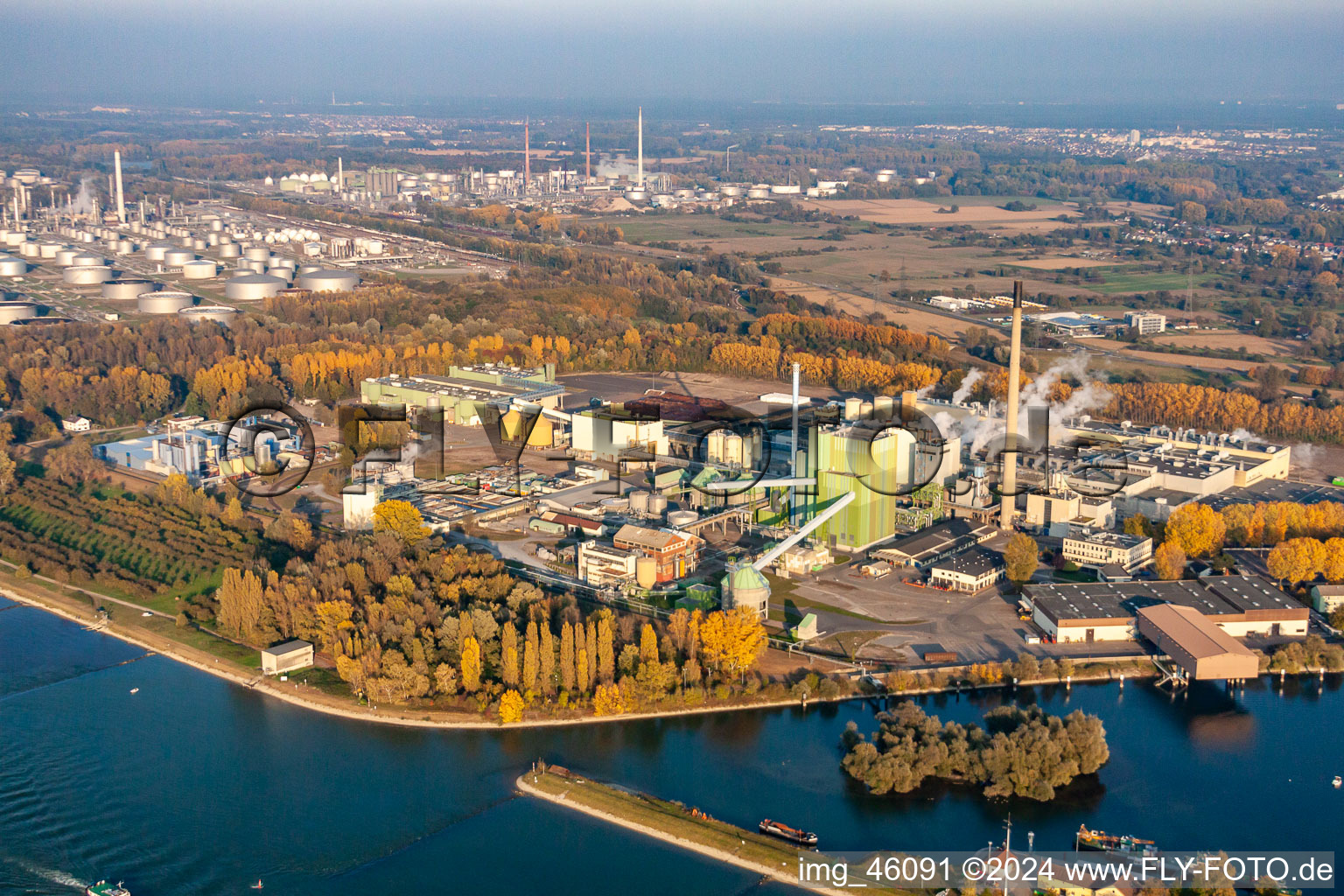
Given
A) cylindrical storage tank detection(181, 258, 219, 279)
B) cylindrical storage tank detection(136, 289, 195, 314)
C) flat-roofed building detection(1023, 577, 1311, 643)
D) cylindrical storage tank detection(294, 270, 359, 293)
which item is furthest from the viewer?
cylindrical storage tank detection(181, 258, 219, 279)

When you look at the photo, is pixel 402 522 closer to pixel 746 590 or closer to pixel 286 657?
pixel 286 657

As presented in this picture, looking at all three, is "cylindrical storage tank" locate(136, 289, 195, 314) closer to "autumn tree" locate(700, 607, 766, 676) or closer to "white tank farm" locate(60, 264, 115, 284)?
"white tank farm" locate(60, 264, 115, 284)

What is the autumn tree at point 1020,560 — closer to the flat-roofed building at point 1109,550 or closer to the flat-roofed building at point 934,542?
the flat-roofed building at point 1109,550

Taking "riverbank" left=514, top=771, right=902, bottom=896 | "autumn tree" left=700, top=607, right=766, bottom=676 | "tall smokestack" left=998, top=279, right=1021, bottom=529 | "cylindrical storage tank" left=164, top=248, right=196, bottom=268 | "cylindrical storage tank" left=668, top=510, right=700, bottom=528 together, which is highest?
"cylindrical storage tank" left=164, top=248, right=196, bottom=268

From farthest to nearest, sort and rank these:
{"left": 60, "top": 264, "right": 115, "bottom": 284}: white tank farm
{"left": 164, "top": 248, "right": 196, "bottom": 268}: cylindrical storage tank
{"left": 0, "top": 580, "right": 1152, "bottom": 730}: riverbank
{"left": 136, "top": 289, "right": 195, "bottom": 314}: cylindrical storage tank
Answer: {"left": 164, "top": 248, "right": 196, "bottom": 268}: cylindrical storage tank → {"left": 60, "top": 264, "right": 115, "bottom": 284}: white tank farm → {"left": 136, "top": 289, "right": 195, "bottom": 314}: cylindrical storage tank → {"left": 0, "top": 580, "right": 1152, "bottom": 730}: riverbank

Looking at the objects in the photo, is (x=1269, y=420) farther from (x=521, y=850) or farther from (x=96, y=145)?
(x=96, y=145)

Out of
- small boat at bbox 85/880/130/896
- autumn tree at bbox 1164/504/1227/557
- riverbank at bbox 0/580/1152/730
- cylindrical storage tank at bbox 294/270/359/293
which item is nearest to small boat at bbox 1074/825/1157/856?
riverbank at bbox 0/580/1152/730

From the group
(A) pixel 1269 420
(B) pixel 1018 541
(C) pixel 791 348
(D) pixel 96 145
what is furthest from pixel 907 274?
(D) pixel 96 145
